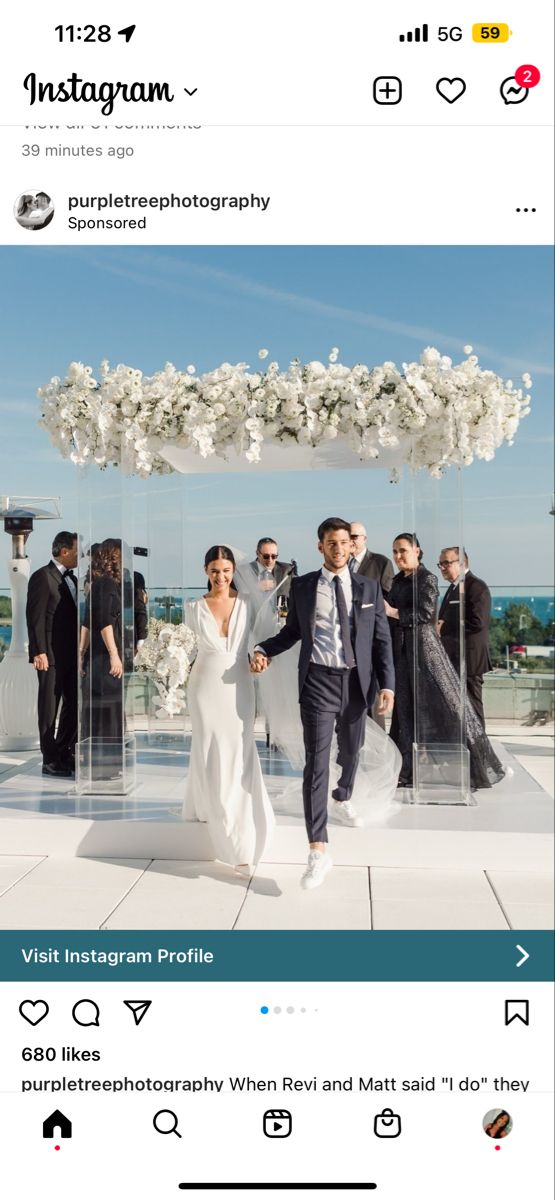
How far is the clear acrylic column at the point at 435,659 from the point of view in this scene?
18.4 feet

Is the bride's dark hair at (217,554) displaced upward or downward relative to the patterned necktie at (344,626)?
upward

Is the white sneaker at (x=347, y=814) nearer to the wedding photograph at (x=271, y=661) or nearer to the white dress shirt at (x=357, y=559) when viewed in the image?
the wedding photograph at (x=271, y=661)

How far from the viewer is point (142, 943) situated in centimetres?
263

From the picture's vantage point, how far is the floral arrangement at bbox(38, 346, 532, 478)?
5430mm

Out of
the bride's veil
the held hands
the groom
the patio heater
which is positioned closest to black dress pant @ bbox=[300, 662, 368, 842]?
the groom
